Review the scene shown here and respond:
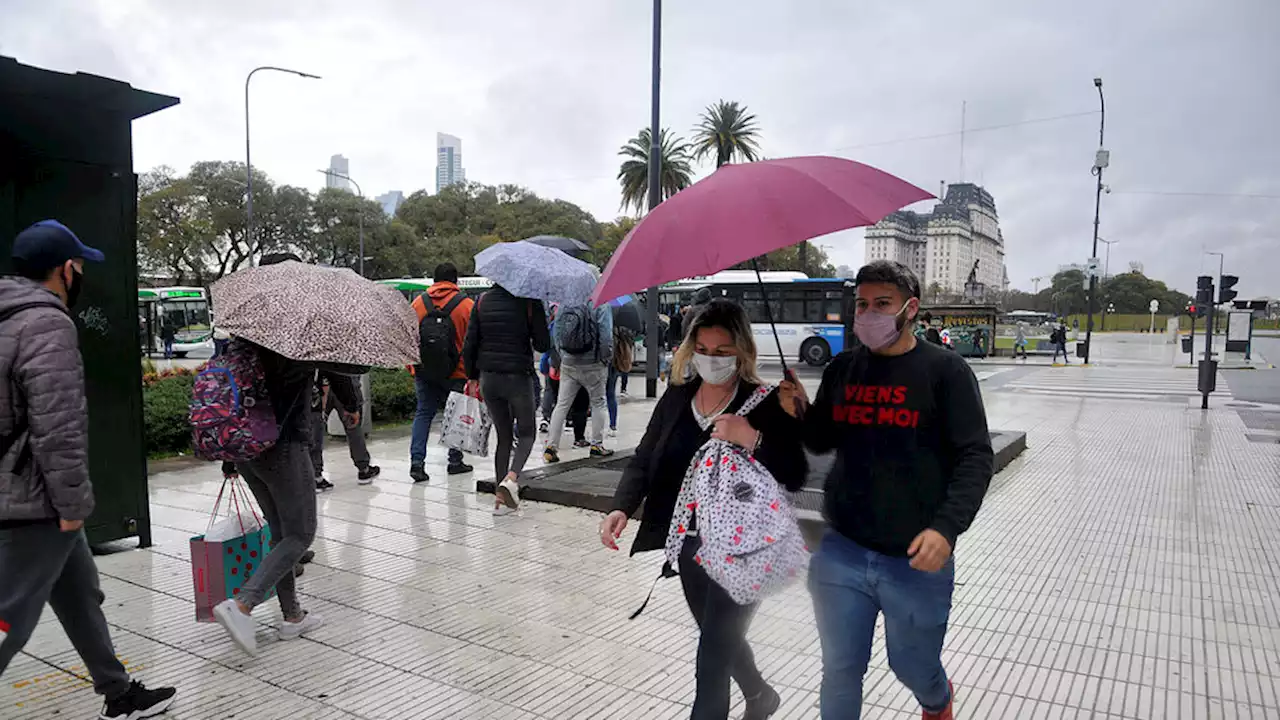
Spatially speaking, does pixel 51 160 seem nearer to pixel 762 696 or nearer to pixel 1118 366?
pixel 762 696

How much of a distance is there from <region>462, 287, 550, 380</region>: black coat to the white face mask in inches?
137

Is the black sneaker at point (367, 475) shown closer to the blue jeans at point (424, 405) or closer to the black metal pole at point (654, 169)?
the blue jeans at point (424, 405)

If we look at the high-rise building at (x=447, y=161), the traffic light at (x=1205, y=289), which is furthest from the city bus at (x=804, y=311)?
the high-rise building at (x=447, y=161)

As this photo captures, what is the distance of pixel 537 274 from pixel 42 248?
321 centimetres

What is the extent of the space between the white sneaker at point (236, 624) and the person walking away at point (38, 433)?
0.80 meters

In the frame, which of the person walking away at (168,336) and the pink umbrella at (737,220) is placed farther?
the person walking away at (168,336)

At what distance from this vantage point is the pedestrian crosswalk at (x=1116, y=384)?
1705 cm

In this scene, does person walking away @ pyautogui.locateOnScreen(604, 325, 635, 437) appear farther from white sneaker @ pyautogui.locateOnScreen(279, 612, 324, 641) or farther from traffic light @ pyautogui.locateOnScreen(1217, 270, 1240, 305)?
traffic light @ pyautogui.locateOnScreen(1217, 270, 1240, 305)

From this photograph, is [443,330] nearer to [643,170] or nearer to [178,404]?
[178,404]

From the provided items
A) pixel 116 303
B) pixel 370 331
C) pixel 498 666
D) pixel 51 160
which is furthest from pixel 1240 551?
pixel 51 160

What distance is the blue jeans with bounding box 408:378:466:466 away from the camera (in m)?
7.12

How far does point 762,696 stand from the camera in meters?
2.81

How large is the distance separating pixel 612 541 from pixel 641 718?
856 millimetres

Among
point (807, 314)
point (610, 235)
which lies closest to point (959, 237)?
point (610, 235)
